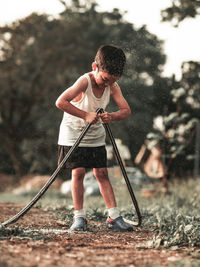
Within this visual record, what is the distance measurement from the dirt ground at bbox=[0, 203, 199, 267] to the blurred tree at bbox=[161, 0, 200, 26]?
3.18 m

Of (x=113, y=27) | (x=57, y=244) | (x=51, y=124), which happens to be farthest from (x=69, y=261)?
(x=113, y=27)

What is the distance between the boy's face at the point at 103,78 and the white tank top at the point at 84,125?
0.37ft

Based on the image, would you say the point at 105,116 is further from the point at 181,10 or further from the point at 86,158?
the point at 181,10

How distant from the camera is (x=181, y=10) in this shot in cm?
539

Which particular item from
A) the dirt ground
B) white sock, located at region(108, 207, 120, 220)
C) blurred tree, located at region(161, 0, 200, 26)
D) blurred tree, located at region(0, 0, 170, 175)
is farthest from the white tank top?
blurred tree, located at region(0, 0, 170, 175)

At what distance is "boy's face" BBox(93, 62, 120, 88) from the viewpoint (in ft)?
10.2

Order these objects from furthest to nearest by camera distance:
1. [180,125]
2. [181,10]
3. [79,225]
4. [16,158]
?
[16,158] < [180,125] < [181,10] < [79,225]

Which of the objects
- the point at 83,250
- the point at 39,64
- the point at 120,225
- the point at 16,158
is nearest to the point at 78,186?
the point at 120,225

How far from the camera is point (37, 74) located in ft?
52.9

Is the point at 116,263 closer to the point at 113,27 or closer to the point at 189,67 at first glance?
the point at 189,67

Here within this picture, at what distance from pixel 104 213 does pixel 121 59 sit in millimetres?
1597

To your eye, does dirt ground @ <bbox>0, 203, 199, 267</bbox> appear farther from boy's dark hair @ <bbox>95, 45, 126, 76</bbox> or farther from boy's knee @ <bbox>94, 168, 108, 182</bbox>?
boy's dark hair @ <bbox>95, 45, 126, 76</bbox>

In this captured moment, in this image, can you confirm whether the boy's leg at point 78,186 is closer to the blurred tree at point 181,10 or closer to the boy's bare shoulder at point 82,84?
the boy's bare shoulder at point 82,84

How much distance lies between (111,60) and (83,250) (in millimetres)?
1421
